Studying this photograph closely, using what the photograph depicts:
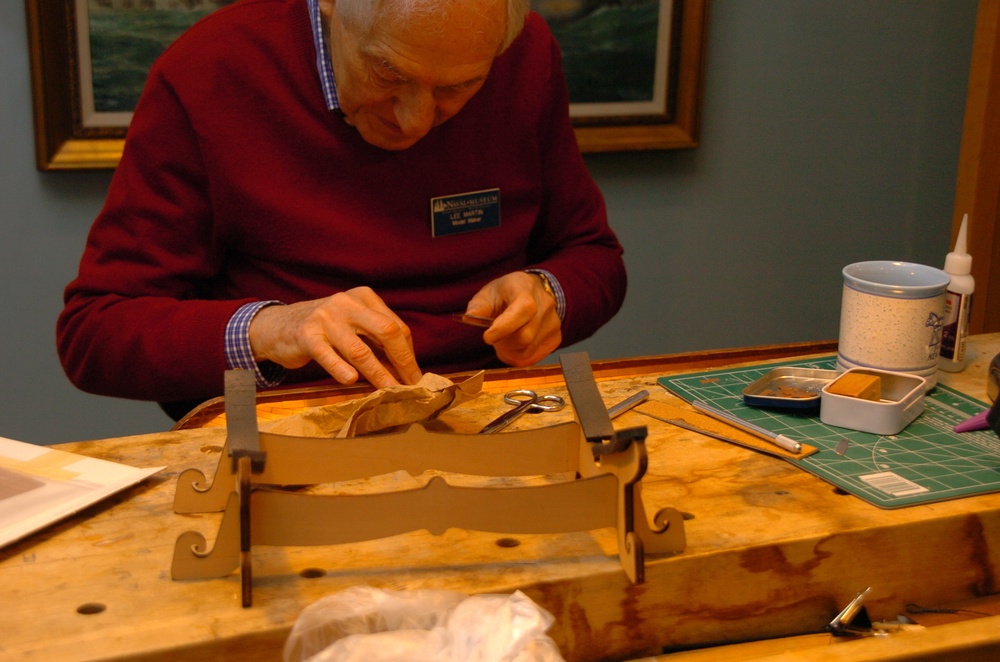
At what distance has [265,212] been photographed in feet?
4.99

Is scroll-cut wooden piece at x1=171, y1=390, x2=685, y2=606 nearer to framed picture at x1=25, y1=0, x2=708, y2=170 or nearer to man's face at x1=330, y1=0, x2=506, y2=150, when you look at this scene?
man's face at x1=330, y1=0, x2=506, y2=150

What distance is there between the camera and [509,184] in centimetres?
169

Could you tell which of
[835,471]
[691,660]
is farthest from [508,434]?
[835,471]

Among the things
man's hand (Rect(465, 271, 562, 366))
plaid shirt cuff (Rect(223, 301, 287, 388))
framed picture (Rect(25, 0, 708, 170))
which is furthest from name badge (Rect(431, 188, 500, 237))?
framed picture (Rect(25, 0, 708, 170))

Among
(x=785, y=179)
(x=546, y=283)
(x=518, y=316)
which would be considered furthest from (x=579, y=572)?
(x=785, y=179)

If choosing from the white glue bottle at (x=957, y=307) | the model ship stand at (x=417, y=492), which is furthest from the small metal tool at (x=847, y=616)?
the white glue bottle at (x=957, y=307)

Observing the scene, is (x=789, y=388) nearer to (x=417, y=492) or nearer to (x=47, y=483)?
(x=417, y=492)

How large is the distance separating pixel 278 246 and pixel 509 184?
1.33 feet

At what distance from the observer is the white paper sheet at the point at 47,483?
86 cm

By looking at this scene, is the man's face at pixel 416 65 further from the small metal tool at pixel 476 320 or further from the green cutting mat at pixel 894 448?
the green cutting mat at pixel 894 448

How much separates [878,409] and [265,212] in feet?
3.05

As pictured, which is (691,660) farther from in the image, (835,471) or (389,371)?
(389,371)

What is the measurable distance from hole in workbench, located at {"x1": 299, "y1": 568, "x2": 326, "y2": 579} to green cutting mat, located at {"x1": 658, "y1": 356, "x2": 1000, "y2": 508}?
19.7 inches

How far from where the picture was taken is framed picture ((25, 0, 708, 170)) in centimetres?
230
